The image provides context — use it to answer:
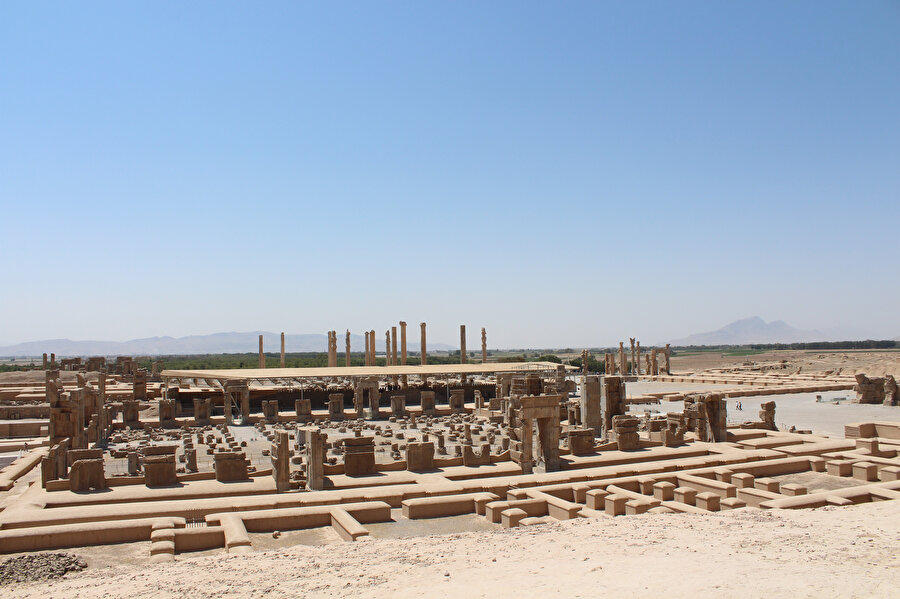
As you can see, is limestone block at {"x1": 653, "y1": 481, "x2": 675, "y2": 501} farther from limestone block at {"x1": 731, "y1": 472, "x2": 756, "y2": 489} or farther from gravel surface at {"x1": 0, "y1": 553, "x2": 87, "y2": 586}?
gravel surface at {"x1": 0, "y1": 553, "x2": 87, "y2": 586}

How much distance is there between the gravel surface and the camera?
10.4 m

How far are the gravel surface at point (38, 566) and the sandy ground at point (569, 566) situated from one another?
411 mm

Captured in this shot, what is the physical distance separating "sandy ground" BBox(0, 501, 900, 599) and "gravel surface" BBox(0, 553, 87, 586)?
0.41m

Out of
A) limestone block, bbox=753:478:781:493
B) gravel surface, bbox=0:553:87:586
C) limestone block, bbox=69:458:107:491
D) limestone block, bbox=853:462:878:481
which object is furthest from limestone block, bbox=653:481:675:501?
limestone block, bbox=69:458:107:491

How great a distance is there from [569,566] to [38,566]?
337 inches

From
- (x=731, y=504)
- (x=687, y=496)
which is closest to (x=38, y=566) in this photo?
(x=687, y=496)

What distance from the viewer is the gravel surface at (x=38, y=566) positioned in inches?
411

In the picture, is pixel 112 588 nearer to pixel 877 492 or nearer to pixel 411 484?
pixel 411 484

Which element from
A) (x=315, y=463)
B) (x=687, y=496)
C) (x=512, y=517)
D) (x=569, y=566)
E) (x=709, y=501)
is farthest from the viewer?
(x=315, y=463)

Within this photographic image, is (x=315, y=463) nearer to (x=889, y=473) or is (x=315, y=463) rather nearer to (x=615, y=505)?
(x=615, y=505)

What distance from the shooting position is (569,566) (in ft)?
31.6

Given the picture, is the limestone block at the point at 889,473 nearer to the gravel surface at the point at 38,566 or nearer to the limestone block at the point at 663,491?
the limestone block at the point at 663,491

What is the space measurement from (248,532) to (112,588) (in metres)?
4.35

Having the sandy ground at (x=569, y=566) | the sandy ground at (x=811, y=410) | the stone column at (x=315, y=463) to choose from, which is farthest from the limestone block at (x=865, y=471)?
the stone column at (x=315, y=463)
